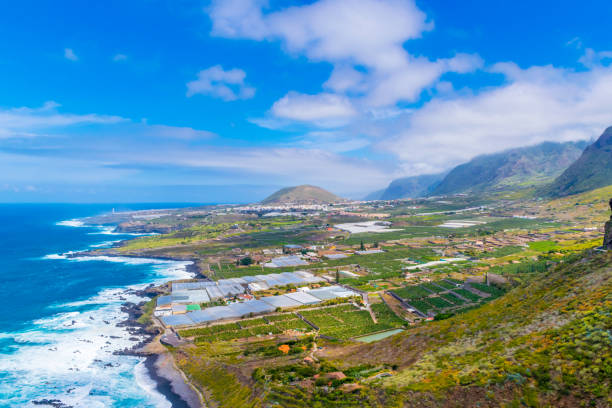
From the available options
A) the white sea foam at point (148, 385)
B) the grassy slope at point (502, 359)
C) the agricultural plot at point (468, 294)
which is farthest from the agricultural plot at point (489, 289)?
the white sea foam at point (148, 385)

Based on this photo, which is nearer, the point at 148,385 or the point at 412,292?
the point at 148,385

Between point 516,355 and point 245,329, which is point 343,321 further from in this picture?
point 516,355

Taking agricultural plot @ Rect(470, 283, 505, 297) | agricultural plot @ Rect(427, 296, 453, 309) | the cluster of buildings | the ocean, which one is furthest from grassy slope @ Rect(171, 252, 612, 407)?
agricultural plot @ Rect(470, 283, 505, 297)

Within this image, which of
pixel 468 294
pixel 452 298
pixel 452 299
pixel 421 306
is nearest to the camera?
pixel 421 306

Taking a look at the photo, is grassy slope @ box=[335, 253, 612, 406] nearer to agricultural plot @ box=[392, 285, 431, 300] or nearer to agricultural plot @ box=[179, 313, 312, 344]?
agricultural plot @ box=[179, 313, 312, 344]

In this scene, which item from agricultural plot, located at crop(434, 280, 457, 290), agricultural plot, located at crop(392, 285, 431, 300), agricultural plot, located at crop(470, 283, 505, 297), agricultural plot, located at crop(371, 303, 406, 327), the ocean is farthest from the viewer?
agricultural plot, located at crop(434, 280, 457, 290)

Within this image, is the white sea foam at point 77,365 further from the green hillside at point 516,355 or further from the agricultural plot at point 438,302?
the agricultural plot at point 438,302

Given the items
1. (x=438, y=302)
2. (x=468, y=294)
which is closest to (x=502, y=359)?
(x=438, y=302)
